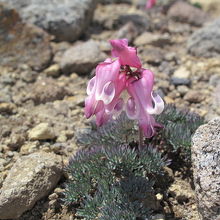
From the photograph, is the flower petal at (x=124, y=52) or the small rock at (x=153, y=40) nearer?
the flower petal at (x=124, y=52)

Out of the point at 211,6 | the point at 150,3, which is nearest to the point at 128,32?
the point at 150,3

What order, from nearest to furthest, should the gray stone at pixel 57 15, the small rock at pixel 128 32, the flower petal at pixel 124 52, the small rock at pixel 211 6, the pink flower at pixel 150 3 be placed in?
the flower petal at pixel 124 52
the gray stone at pixel 57 15
the small rock at pixel 128 32
the pink flower at pixel 150 3
the small rock at pixel 211 6

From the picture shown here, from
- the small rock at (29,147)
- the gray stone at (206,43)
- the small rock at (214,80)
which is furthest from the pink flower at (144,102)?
the gray stone at (206,43)

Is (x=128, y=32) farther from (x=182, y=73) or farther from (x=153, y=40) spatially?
(x=182, y=73)

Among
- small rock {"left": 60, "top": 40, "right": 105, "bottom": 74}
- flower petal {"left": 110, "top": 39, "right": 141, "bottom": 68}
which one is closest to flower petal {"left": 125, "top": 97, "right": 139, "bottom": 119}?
flower petal {"left": 110, "top": 39, "right": 141, "bottom": 68}

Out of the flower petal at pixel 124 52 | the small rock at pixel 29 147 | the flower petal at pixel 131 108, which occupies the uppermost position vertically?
the flower petal at pixel 124 52

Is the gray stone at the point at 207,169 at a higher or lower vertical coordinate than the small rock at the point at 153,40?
higher

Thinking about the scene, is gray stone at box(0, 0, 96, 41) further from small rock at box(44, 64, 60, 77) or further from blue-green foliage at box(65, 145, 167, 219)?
blue-green foliage at box(65, 145, 167, 219)

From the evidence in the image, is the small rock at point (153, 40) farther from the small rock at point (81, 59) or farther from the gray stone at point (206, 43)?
the small rock at point (81, 59)
